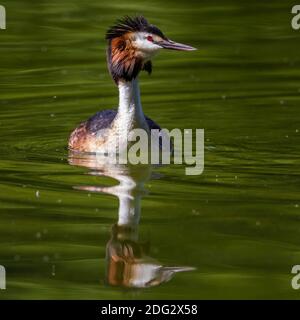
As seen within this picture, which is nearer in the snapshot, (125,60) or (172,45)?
(172,45)

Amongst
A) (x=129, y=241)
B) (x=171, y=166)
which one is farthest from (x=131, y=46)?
(x=129, y=241)

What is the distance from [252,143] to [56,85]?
4.18 m

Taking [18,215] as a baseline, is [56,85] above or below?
above

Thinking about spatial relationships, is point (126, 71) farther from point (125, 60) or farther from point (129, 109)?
point (129, 109)

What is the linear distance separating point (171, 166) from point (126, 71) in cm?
121

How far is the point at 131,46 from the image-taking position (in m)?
13.5

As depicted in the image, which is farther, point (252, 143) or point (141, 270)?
point (252, 143)

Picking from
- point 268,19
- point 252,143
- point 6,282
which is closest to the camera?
point 6,282

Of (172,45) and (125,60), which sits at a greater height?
(172,45)

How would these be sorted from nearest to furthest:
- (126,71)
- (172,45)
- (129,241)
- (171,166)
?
(129,241) → (172,45) → (171,166) → (126,71)

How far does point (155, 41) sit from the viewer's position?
13.3 m

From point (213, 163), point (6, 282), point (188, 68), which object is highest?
point (188, 68)

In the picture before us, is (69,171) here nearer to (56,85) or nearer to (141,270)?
(141,270)

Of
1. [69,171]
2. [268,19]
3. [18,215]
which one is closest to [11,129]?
[69,171]
